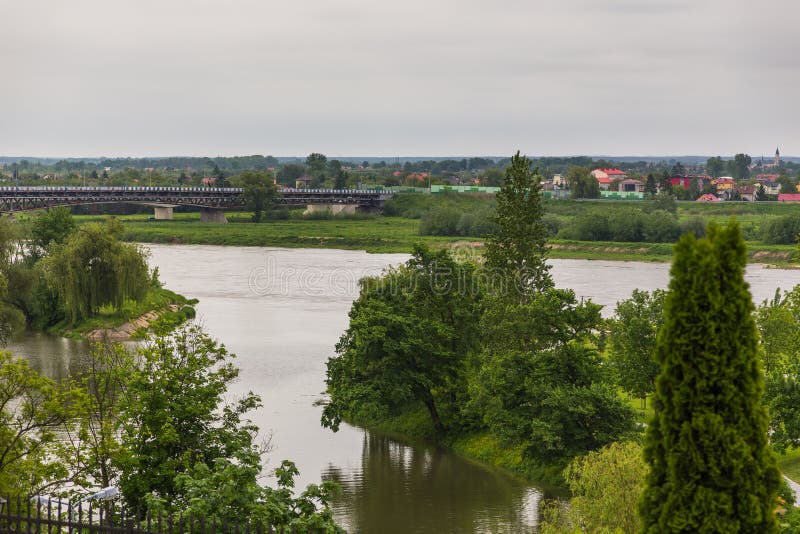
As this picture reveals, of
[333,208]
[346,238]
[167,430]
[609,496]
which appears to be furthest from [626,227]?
[167,430]

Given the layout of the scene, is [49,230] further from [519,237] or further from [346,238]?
[346,238]

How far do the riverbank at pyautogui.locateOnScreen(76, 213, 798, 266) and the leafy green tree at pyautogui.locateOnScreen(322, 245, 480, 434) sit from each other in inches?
2335

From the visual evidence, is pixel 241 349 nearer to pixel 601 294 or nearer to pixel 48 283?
pixel 48 283

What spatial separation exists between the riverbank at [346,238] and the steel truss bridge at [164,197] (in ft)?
9.17

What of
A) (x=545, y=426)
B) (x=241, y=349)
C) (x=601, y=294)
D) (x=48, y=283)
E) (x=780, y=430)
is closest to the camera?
(x=780, y=430)

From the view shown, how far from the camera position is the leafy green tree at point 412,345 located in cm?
3008

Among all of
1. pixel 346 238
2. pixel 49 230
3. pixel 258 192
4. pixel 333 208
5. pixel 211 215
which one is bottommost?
pixel 346 238

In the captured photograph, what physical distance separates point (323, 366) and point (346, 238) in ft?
206

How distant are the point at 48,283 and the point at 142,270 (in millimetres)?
4667

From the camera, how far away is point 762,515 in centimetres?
1040

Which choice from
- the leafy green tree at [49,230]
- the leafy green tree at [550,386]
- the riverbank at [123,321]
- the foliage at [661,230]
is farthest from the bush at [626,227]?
the leafy green tree at [550,386]

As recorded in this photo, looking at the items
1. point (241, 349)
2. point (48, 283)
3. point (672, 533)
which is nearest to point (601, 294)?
point (241, 349)

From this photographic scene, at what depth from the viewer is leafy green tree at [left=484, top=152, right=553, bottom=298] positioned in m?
38.9

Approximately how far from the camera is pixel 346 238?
340 ft
